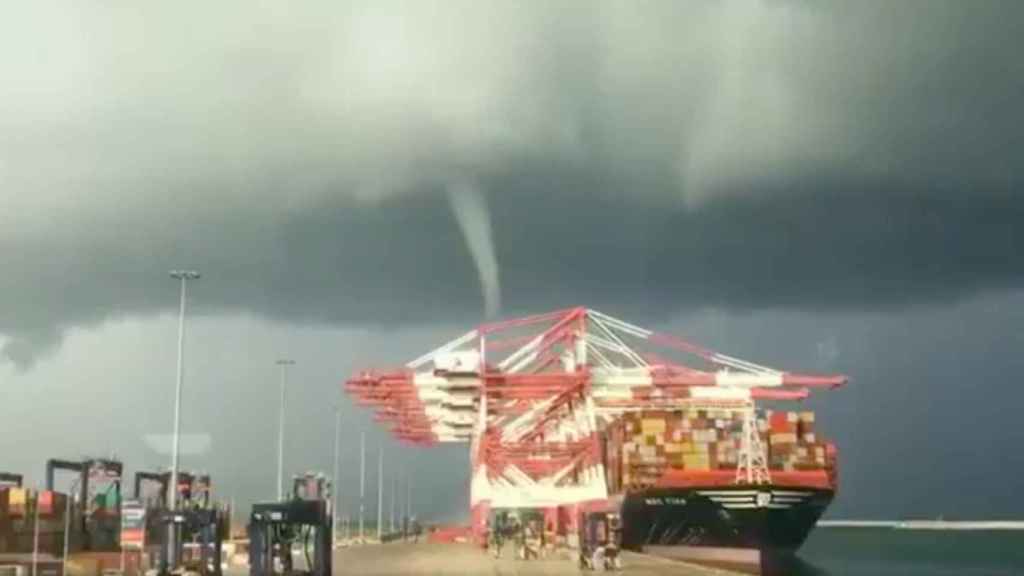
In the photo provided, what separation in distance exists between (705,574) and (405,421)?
59707mm

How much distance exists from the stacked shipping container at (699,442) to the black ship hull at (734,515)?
3.25 meters

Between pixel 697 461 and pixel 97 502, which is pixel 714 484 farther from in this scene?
pixel 97 502

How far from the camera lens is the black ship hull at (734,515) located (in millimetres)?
90375

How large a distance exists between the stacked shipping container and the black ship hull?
128 inches

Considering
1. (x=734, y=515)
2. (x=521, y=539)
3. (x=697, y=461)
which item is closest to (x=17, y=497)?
(x=521, y=539)

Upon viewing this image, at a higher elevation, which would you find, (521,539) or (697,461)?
(697,461)

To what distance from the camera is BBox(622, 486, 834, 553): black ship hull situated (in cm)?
9038

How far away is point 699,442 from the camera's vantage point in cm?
10200

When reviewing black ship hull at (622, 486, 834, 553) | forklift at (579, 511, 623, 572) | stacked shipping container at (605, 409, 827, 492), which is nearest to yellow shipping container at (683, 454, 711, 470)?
stacked shipping container at (605, 409, 827, 492)

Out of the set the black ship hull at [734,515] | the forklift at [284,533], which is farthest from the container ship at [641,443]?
the forklift at [284,533]

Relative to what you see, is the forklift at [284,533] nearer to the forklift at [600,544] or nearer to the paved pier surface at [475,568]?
the paved pier surface at [475,568]

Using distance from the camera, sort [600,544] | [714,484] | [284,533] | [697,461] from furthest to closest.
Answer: [697,461] < [714,484] < [600,544] < [284,533]

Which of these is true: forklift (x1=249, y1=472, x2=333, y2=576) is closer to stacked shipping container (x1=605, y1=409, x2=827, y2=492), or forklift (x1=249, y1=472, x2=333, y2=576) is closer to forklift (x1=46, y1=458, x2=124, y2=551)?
forklift (x1=46, y1=458, x2=124, y2=551)

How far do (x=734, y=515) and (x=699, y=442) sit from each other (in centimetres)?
1158
